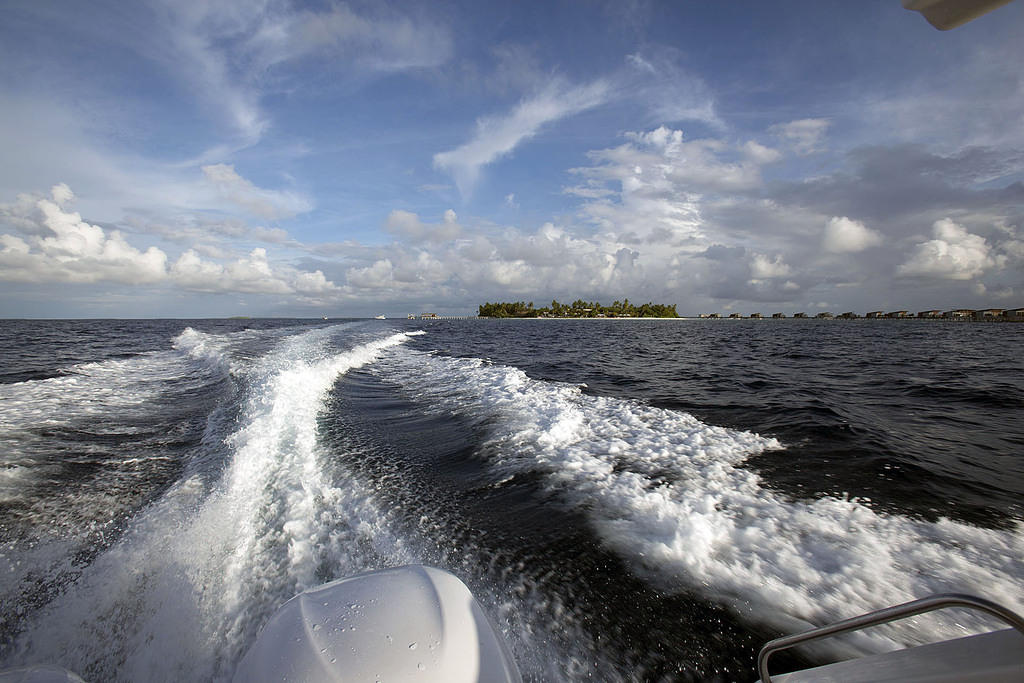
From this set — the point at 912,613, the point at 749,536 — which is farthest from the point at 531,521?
the point at 912,613

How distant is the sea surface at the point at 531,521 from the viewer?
251 centimetres

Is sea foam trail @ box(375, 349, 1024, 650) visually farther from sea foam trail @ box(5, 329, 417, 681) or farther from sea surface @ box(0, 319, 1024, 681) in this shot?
sea foam trail @ box(5, 329, 417, 681)

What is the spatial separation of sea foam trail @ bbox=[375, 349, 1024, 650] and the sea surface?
23 mm

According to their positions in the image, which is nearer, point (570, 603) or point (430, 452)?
point (570, 603)

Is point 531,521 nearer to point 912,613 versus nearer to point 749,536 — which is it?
point 749,536

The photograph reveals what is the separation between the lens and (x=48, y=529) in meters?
3.62

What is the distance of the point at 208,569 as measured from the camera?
305 centimetres

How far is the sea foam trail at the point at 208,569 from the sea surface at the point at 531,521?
0.02 m

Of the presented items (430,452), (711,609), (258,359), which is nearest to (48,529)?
(430,452)

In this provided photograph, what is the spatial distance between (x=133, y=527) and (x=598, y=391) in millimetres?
8513

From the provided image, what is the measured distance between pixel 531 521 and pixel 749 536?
74.2 inches

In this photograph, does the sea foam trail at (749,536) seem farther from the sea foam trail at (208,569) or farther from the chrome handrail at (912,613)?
the sea foam trail at (208,569)

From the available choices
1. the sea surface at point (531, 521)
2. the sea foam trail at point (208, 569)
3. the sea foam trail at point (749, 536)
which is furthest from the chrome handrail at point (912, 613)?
the sea foam trail at point (208, 569)

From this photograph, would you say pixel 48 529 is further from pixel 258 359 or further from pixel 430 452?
pixel 258 359
